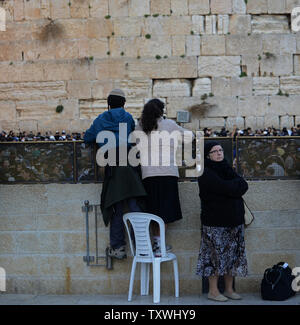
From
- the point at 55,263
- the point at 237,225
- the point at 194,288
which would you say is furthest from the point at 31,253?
the point at 237,225

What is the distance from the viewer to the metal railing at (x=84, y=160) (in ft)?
17.2

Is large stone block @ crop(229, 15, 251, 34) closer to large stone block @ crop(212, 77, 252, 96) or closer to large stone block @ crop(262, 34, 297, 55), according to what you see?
large stone block @ crop(262, 34, 297, 55)

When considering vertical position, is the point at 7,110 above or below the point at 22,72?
below

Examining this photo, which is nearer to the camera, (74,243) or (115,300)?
(115,300)

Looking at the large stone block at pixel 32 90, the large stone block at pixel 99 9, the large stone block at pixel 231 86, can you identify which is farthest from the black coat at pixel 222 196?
the large stone block at pixel 99 9

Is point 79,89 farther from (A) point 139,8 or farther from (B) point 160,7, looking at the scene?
(B) point 160,7

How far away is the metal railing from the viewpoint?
5.25m

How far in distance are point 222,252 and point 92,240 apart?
1.26 m

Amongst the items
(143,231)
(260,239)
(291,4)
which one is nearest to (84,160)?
(143,231)

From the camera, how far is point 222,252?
4.73 meters

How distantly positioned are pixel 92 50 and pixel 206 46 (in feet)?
8.95

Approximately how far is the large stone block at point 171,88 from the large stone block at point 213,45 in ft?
3.07

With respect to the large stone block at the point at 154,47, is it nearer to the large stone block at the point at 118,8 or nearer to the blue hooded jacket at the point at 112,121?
the large stone block at the point at 118,8

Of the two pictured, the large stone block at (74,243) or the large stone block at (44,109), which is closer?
the large stone block at (74,243)
